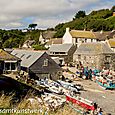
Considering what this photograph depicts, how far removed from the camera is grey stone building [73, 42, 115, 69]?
53344 millimetres

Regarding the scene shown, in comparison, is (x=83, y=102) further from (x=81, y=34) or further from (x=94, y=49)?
(x=81, y=34)

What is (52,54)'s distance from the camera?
6175 cm

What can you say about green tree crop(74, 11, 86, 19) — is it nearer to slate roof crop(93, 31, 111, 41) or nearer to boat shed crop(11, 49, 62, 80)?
slate roof crop(93, 31, 111, 41)

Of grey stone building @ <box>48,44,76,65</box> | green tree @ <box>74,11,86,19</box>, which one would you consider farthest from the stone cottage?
green tree @ <box>74,11,86,19</box>

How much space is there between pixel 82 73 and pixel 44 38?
178ft

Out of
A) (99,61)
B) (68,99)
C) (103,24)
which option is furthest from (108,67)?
(103,24)

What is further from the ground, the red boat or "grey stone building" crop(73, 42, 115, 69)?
"grey stone building" crop(73, 42, 115, 69)

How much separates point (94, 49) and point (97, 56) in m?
2.01

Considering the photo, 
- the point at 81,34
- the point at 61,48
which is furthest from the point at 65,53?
the point at 81,34

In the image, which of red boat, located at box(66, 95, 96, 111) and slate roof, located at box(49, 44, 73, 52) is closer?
red boat, located at box(66, 95, 96, 111)

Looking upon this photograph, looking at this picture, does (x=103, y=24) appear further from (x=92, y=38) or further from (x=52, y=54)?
(x=52, y=54)

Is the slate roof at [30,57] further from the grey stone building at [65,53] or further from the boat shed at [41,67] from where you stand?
the grey stone building at [65,53]

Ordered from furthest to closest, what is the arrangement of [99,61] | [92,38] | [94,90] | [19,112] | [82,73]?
[92,38]
[99,61]
[82,73]
[94,90]
[19,112]

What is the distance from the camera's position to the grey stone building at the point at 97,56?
5334 cm
